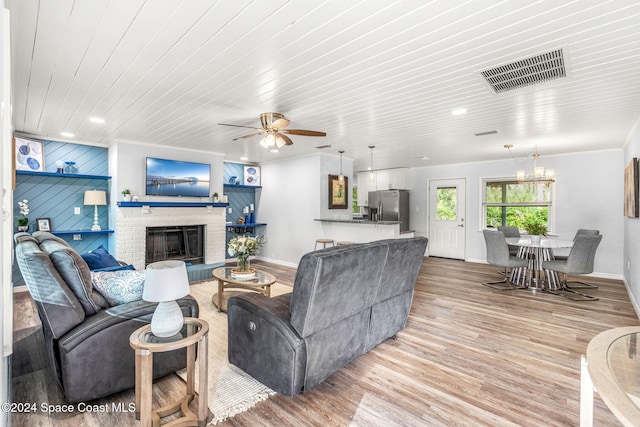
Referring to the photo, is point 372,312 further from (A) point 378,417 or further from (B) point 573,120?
(B) point 573,120

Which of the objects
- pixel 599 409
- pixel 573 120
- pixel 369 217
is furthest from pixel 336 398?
pixel 369 217

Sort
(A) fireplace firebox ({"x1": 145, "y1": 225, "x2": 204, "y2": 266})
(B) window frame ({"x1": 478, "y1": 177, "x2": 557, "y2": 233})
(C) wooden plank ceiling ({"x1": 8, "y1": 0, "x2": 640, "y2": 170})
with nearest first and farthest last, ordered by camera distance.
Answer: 1. (C) wooden plank ceiling ({"x1": 8, "y1": 0, "x2": 640, "y2": 170})
2. (A) fireplace firebox ({"x1": 145, "y1": 225, "x2": 204, "y2": 266})
3. (B) window frame ({"x1": 478, "y1": 177, "x2": 557, "y2": 233})

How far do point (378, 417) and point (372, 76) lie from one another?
8.25 ft

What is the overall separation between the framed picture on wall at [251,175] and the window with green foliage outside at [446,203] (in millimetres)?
4443

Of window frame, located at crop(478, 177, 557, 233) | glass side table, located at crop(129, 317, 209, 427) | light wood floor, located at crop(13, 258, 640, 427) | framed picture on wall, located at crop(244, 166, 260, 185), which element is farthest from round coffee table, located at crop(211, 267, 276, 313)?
→ window frame, located at crop(478, 177, 557, 233)

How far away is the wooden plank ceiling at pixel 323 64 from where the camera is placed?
1846 millimetres

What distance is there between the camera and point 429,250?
8.18 m

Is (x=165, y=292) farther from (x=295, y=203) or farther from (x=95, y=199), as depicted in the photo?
(x=295, y=203)

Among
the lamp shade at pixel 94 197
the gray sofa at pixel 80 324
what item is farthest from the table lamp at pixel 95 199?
the gray sofa at pixel 80 324

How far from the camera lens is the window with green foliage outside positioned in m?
7.76

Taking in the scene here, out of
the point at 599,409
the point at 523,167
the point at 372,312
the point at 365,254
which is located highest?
the point at 523,167

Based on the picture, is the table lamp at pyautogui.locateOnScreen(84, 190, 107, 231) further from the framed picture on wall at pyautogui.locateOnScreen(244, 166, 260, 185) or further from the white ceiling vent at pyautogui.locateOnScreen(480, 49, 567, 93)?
the white ceiling vent at pyautogui.locateOnScreen(480, 49, 567, 93)

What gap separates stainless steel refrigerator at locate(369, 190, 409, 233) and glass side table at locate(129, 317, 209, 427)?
645cm

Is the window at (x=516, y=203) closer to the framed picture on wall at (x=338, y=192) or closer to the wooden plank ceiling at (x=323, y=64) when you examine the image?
the wooden plank ceiling at (x=323, y=64)
